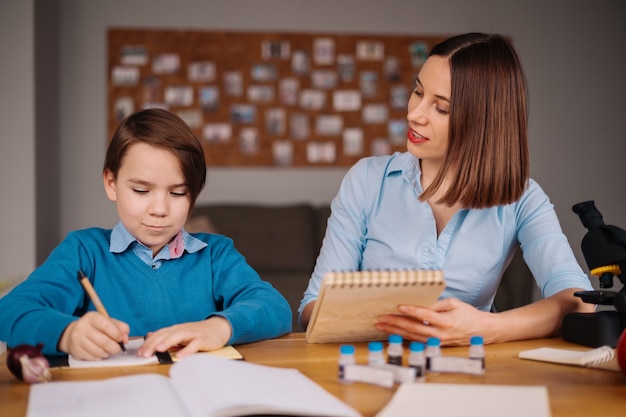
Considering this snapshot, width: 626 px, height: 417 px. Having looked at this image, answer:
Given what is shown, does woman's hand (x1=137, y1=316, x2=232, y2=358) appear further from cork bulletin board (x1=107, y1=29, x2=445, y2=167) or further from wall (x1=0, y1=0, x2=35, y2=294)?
cork bulletin board (x1=107, y1=29, x2=445, y2=167)

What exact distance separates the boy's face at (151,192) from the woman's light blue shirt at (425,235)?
0.37m

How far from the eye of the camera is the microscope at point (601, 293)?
1.31m

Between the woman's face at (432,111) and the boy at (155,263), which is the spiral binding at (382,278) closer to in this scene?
the boy at (155,263)

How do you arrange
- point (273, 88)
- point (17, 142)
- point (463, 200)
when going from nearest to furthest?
point (463, 200), point (17, 142), point (273, 88)

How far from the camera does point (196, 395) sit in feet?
2.90

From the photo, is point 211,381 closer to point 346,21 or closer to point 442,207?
point 442,207

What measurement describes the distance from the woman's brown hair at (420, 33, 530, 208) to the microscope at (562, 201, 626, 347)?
0.78ft

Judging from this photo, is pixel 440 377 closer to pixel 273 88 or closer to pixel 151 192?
pixel 151 192

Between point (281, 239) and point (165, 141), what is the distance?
115 inches

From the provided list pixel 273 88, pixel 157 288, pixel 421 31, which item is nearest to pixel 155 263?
pixel 157 288

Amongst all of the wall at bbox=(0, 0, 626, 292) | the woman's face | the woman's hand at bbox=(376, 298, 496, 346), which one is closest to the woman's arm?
the woman's hand at bbox=(376, 298, 496, 346)

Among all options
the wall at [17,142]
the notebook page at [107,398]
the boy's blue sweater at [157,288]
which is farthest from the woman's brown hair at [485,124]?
the wall at [17,142]

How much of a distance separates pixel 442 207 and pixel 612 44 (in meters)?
3.84

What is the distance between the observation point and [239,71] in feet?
15.6
